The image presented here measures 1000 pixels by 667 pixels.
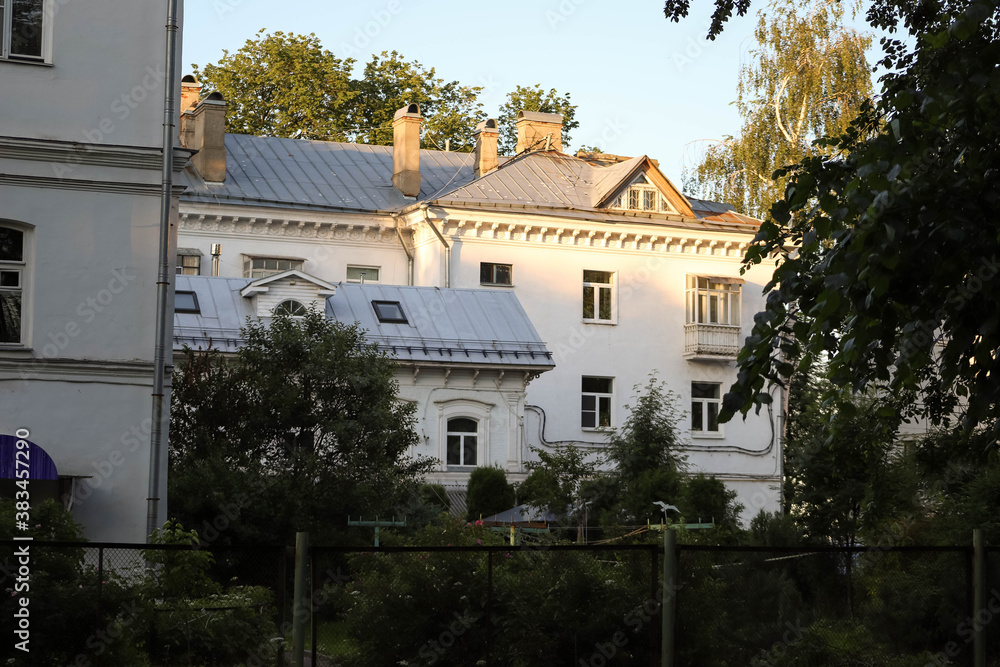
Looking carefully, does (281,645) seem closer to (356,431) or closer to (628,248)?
(356,431)

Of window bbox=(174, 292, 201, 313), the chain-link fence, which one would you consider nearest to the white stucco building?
window bbox=(174, 292, 201, 313)

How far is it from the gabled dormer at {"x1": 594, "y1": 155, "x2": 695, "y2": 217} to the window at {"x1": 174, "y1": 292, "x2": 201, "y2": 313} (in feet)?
47.3

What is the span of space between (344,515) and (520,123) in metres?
27.2

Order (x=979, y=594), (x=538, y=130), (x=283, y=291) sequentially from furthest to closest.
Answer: (x=538, y=130) → (x=283, y=291) → (x=979, y=594)

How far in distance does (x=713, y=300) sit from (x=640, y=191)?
14.3 feet

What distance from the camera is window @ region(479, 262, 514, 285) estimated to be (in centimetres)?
3969

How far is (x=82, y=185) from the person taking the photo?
1744 cm

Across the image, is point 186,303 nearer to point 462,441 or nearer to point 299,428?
point 462,441

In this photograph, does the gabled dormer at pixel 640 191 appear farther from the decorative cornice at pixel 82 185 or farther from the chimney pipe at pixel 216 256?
the decorative cornice at pixel 82 185

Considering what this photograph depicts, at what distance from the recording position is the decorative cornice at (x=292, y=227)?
127ft

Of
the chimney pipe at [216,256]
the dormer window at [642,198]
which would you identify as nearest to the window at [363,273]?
the chimney pipe at [216,256]

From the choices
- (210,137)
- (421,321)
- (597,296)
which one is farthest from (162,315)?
(597,296)

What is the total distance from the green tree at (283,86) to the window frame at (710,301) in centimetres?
1645

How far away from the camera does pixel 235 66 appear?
49.7 m
